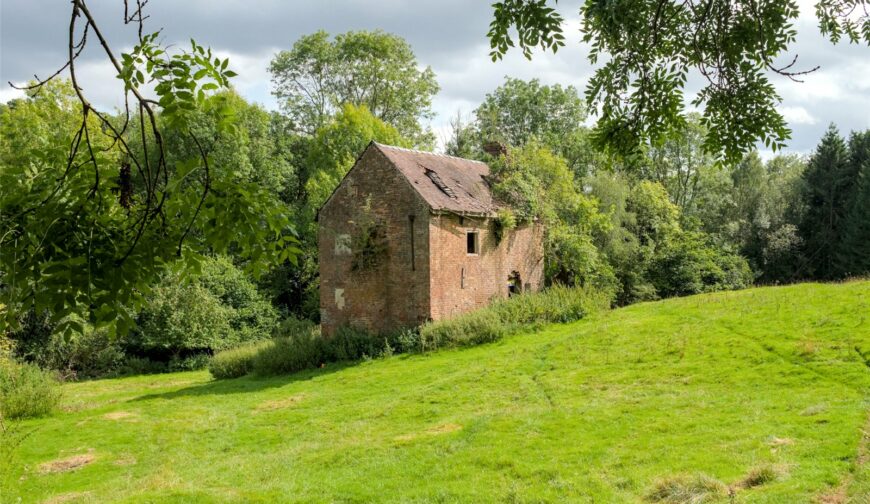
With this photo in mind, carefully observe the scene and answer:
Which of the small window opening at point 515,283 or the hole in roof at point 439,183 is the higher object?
the hole in roof at point 439,183

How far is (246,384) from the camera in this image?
21.7 m

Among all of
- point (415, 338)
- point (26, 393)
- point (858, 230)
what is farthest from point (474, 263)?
point (858, 230)

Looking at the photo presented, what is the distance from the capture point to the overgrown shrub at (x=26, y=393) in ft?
57.1

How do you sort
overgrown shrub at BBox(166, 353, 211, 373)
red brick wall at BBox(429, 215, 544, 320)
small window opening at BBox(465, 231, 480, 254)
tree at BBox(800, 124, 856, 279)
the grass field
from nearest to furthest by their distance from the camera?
the grass field → red brick wall at BBox(429, 215, 544, 320) → small window opening at BBox(465, 231, 480, 254) → overgrown shrub at BBox(166, 353, 211, 373) → tree at BBox(800, 124, 856, 279)

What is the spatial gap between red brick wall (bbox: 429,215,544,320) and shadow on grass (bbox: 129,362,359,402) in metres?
4.42

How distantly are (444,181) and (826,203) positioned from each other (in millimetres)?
31446

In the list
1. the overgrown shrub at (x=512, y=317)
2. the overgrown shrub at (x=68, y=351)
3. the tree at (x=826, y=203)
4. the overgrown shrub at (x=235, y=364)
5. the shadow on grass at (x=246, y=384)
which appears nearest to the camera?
the shadow on grass at (x=246, y=384)

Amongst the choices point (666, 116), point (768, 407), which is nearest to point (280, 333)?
point (768, 407)

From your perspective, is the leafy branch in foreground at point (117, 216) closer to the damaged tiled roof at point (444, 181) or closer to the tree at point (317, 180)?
the damaged tiled roof at point (444, 181)

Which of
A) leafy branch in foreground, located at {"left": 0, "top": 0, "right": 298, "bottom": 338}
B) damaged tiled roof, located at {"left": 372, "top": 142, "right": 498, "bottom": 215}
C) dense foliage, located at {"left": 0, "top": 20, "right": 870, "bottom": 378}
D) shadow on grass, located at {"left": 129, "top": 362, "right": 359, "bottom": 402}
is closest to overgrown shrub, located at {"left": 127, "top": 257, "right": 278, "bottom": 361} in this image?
dense foliage, located at {"left": 0, "top": 20, "right": 870, "bottom": 378}

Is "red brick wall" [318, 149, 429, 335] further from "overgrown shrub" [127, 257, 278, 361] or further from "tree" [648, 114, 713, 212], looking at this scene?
"tree" [648, 114, 713, 212]

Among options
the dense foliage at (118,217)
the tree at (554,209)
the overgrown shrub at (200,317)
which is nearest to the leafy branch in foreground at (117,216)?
the dense foliage at (118,217)

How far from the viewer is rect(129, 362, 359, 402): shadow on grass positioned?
20875 mm

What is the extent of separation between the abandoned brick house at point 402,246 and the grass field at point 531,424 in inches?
123
